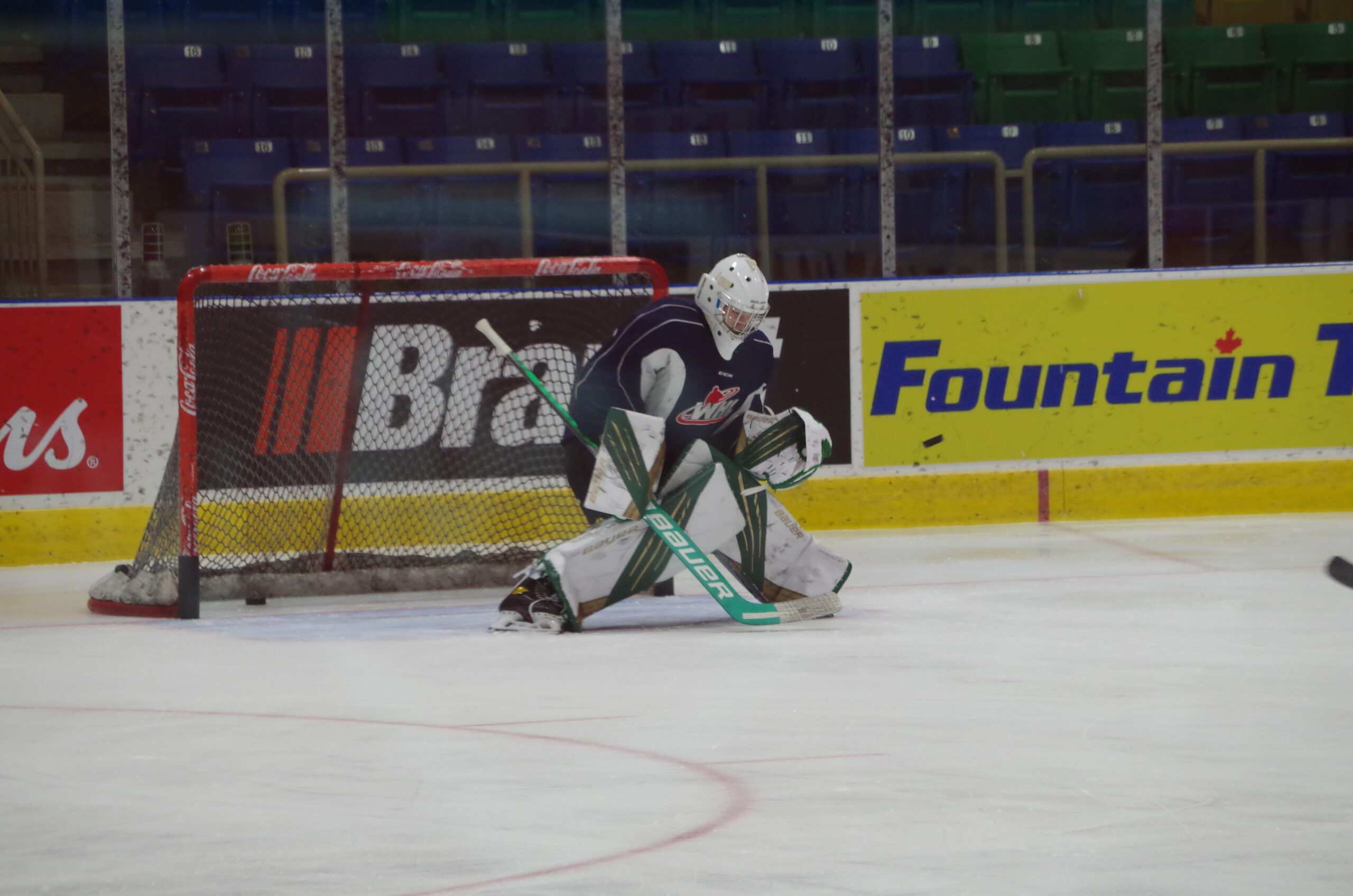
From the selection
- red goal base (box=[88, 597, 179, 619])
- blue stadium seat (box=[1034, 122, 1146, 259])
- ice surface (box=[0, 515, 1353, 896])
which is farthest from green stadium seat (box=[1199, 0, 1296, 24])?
red goal base (box=[88, 597, 179, 619])

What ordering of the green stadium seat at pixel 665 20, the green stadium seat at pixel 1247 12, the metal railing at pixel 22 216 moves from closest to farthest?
the metal railing at pixel 22 216 → the green stadium seat at pixel 665 20 → the green stadium seat at pixel 1247 12

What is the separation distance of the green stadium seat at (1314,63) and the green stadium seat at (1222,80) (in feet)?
0.30

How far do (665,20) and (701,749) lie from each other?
23.4ft

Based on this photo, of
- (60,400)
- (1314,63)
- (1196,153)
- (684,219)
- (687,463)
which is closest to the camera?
(687,463)

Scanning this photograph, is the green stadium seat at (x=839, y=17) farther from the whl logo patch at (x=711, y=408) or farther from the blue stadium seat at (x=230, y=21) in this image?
the whl logo patch at (x=711, y=408)

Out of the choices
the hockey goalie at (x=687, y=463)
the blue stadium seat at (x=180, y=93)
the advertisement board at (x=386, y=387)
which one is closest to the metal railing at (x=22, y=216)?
the advertisement board at (x=386, y=387)

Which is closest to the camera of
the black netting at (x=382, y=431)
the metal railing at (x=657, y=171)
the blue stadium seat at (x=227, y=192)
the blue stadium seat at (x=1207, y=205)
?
the black netting at (x=382, y=431)

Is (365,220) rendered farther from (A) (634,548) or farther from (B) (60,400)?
(A) (634,548)

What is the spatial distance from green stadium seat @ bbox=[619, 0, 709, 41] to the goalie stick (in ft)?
17.4

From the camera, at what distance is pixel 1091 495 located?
6492 mm

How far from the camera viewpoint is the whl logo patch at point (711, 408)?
169 inches

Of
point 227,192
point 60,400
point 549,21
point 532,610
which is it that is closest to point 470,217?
point 227,192

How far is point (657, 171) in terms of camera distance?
6.96 metres

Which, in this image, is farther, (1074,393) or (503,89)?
(503,89)
